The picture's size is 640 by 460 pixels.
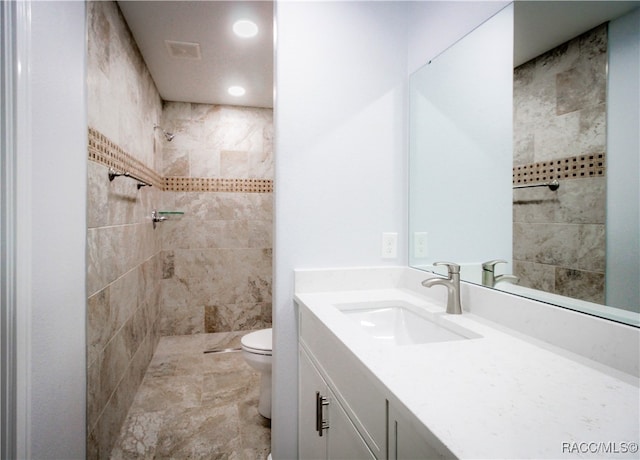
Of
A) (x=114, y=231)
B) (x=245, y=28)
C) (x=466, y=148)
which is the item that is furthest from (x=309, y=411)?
(x=245, y=28)

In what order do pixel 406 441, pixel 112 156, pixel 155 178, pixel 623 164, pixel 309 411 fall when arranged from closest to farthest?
pixel 406 441 < pixel 623 164 < pixel 309 411 < pixel 112 156 < pixel 155 178

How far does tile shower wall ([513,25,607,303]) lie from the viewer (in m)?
0.80

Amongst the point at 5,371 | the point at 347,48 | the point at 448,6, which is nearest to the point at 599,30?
the point at 448,6

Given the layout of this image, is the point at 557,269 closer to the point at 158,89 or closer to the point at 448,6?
the point at 448,6

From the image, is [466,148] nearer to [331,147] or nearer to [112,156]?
[331,147]

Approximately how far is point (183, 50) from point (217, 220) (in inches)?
64.8

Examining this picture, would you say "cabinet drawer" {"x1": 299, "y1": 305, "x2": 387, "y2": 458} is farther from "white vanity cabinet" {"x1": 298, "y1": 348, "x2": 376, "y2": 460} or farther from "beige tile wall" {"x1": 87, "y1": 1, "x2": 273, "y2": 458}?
"beige tile wall" {"x1": 87, "y1": 1, "x2": 273, "y2": 458}

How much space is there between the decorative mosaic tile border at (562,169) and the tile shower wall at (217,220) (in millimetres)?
2893

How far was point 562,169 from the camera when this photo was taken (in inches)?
34.4

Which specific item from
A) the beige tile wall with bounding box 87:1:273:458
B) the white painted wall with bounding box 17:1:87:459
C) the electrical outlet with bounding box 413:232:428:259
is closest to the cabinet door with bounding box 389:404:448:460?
the electrical outlet with bounding box 413:232:428:259

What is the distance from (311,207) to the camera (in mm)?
1474

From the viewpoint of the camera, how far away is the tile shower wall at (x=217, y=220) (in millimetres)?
3420

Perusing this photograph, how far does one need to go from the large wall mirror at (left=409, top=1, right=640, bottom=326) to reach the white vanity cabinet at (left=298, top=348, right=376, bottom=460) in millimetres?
648

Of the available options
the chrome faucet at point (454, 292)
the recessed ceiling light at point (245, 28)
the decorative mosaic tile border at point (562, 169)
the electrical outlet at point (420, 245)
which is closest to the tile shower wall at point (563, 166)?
the decorative mosaic tile border at point (562, 169)
